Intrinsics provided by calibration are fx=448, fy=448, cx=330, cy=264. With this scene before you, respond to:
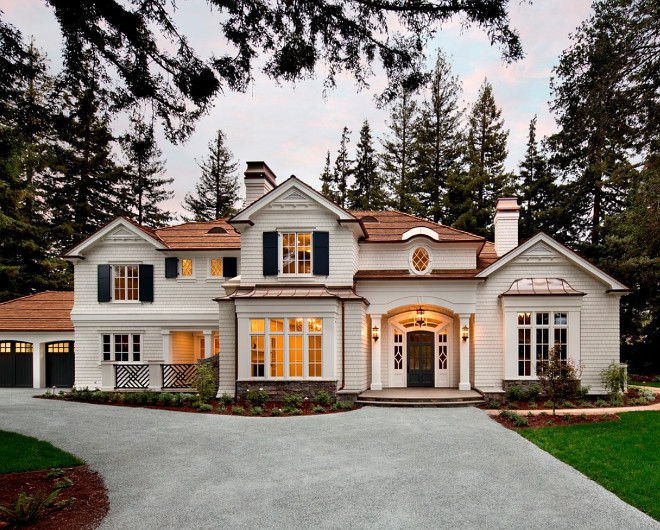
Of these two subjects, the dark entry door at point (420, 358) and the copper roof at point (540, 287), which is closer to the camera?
the copper roof at point (540, 287)

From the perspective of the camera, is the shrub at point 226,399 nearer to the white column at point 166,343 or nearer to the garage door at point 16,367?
the white column at point 166,343

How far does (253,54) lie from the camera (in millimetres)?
5859

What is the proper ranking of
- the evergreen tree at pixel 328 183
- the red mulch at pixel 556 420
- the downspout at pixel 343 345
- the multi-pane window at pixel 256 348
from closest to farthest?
the red mulch at pixel 556 420, the multi-pane window at pixel 256 348, the downspout at pixel 343 345, the evergreen tree at pixel 328 183

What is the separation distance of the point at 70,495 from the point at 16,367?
16188 millimetres

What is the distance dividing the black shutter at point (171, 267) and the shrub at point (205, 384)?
195 inches

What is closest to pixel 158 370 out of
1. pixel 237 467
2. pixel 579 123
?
pixel 237 467

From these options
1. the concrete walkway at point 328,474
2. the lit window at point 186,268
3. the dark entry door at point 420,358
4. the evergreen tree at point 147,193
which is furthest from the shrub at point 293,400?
the evergreen tree at point 147,193

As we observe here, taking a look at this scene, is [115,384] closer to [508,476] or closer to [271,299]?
[271,299]

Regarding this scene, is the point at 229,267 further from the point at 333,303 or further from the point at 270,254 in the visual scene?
the point at 333,303

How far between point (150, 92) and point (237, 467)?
6.12m

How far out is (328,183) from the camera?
37062 mm

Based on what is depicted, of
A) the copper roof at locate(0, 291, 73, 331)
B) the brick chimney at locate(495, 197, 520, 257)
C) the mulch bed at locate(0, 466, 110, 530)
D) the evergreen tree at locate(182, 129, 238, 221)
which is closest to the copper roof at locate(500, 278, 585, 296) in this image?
the brick chimney at locate(495, 197, 520, 257)

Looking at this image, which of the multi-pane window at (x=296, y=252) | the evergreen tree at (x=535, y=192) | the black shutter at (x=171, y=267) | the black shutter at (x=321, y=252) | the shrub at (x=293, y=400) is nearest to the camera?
the shrub at (x=293, y=400)

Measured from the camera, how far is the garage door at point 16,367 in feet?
63.2
